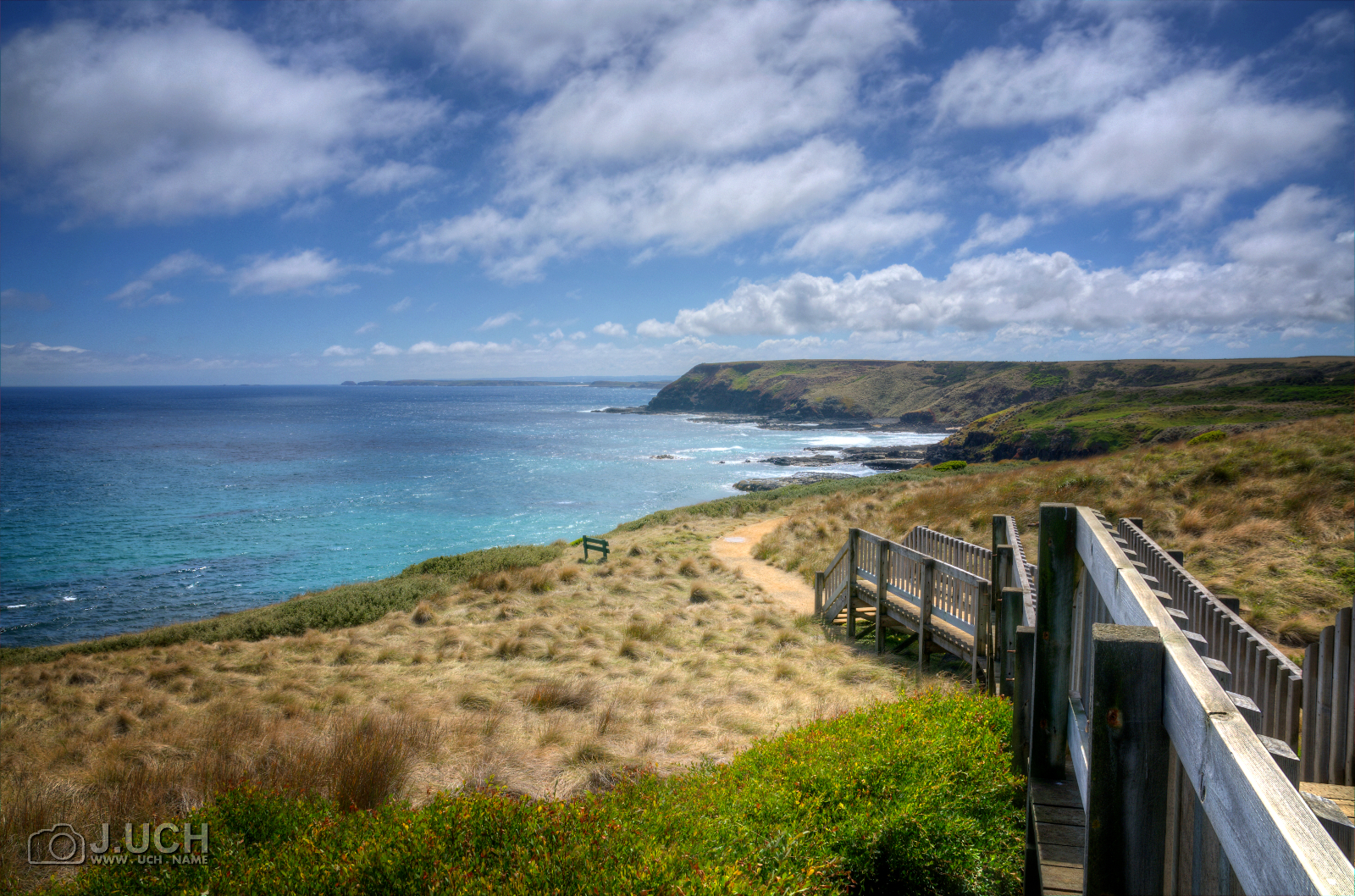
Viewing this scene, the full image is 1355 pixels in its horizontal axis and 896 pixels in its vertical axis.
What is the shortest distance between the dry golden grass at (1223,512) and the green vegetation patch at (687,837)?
5.81 m

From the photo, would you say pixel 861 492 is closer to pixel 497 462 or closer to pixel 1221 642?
pixel 1221 642

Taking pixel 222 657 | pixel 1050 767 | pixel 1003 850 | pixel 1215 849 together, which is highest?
pixel 1215 849

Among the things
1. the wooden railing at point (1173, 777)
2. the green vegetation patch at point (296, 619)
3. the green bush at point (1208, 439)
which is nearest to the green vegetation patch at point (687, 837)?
the wooden railing at point (1173, 777)

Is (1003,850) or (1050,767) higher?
(1050,767)

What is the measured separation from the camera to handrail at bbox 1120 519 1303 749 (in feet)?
9.34

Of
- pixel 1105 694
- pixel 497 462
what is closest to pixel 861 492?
pixel 1105 694

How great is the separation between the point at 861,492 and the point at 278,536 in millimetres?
31013

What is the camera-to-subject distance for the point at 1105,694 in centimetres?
161

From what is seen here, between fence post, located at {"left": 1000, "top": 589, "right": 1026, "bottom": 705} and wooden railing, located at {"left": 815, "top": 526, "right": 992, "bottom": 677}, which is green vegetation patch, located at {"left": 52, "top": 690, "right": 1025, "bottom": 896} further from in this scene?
wooden railing, located at {"left": 815, "top": 526, "right": 992, "bottom": 677}

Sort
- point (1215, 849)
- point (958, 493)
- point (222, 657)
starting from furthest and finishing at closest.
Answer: point (958, 493), point (222, 657), point (1215, 849)

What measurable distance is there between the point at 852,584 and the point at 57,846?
9.71m

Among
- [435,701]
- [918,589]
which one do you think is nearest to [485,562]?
[435,701]

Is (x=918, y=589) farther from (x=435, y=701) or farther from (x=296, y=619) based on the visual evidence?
(x=296, y=619)

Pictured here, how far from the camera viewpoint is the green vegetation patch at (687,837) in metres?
3.08
